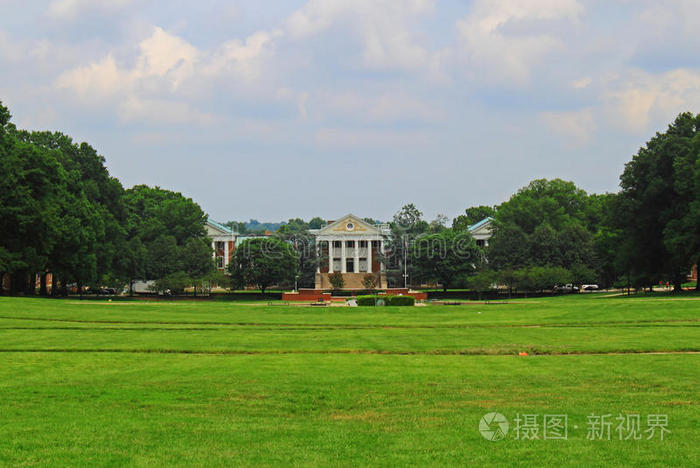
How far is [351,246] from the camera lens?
120 m

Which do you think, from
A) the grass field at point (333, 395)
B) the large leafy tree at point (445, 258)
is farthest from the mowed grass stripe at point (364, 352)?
the large leafy tree at point (445, 258)

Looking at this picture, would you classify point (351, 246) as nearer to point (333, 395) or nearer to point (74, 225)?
point (74, 225)

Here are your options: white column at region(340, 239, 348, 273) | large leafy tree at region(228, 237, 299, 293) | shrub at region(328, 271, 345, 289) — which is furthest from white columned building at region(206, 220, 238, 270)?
large leafy tree at region(228, 237, 299, 293)

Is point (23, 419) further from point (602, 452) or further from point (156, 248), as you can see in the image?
point (156, 248)

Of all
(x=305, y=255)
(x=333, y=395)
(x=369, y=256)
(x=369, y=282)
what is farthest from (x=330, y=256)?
(x=333, y=395)

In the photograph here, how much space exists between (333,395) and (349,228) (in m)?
105

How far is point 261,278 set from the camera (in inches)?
3484

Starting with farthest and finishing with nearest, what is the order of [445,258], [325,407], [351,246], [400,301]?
[351,246]
[445,258]
[400,301]
[325,407]

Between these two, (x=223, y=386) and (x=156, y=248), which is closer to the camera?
(x=223, y=386)

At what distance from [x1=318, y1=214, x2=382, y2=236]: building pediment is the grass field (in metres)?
91.8

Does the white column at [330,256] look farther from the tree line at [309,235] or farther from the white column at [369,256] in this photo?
the white column at [369,256]

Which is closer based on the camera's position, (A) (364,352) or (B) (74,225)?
(A) (364,352)

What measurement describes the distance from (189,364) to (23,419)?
267 inches

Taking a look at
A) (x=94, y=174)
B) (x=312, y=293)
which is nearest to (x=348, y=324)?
(x=312, y=293)
